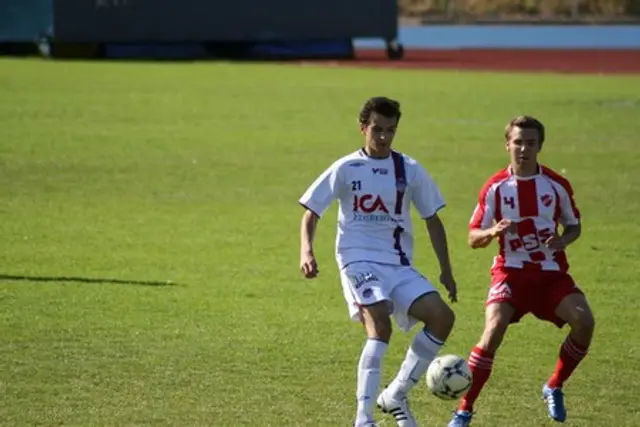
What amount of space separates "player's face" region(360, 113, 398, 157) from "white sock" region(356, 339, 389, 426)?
1057 mm

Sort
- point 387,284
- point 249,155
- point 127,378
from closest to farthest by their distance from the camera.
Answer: point 387,284 → point 127,378 → point 249,155

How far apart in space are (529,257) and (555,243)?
0.26m

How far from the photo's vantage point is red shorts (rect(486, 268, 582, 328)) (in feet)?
29.7

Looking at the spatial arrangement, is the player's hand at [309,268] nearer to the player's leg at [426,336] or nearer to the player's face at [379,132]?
the player's leg at [426,336]

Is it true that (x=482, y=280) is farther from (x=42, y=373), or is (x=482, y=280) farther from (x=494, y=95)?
(x=494, y=95)

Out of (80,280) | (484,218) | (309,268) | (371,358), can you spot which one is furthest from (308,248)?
(80,280)

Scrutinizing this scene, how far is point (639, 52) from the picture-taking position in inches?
2218

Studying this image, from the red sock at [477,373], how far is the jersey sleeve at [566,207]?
898 mm

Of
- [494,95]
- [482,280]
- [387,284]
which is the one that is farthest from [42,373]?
[494,95]

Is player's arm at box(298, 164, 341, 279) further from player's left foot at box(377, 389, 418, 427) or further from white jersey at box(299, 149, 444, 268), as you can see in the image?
player's left foot at box(377, 389, 418, 427)

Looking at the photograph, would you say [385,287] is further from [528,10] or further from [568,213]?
[528,10]

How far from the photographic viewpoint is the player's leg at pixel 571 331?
8.95 meters

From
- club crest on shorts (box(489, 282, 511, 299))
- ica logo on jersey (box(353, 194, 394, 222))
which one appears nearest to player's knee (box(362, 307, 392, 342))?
ica logo on jersey (box(353, 194, 394, 222))

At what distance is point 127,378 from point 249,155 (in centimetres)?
1442
